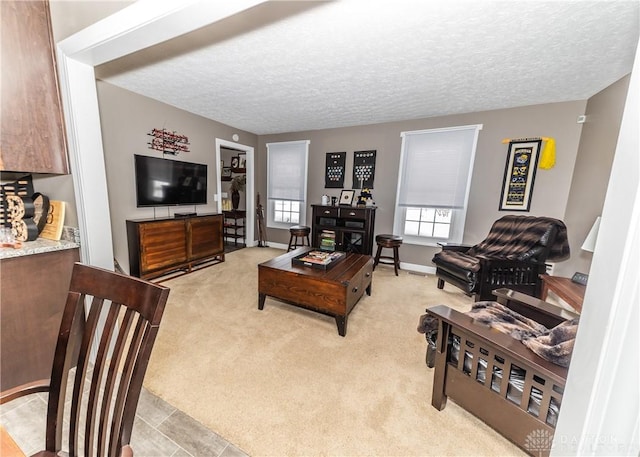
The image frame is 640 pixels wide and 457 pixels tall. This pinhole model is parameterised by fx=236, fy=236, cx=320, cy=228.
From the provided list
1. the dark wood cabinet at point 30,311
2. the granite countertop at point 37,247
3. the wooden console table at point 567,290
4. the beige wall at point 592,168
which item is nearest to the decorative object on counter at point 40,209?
the granite countertop at point 37,247

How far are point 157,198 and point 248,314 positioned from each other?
7.41ft

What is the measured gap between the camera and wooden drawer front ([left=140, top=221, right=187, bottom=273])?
9.62 feet

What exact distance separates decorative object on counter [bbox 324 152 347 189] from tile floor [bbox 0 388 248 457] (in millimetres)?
3738

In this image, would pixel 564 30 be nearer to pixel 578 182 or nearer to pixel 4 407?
pixel 578 182

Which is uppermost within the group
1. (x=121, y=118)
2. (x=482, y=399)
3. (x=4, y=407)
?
(x=121, y=118)

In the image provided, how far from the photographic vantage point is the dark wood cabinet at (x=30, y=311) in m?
1.30

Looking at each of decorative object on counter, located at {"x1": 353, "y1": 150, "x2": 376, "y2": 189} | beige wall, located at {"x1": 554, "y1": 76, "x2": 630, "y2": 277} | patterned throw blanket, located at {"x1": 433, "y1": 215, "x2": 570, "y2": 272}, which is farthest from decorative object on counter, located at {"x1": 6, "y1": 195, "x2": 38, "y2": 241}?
beige wall, located at {"x1": 554, "y1": 76, "x2": 630, "y2": 277}

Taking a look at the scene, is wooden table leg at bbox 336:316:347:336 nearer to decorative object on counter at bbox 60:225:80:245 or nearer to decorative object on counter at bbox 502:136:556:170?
decorative object on counter at bbox 60:225:80:245

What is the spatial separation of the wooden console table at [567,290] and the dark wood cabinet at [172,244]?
414 centimetres

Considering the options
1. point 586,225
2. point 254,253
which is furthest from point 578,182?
point 254,253

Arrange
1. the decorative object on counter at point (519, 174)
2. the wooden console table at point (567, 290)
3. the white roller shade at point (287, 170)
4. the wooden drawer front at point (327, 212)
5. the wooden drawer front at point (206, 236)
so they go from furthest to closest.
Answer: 1. the white roller shade at point (287, 170)
2. the wooden drawer front at point (327, 212)
3. the wooden drawer front at point (206, 236)
4. the decorative object on counter at point (519, 174)
5. the wooden console table at point (567, 290)

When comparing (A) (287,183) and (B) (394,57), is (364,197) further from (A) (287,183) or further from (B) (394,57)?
(B) (394,57)

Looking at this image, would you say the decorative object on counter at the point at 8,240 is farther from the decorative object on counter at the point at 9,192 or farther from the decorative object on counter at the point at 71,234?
the decorative object on counter at the point at 71,234

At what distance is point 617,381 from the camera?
0.53 metres
